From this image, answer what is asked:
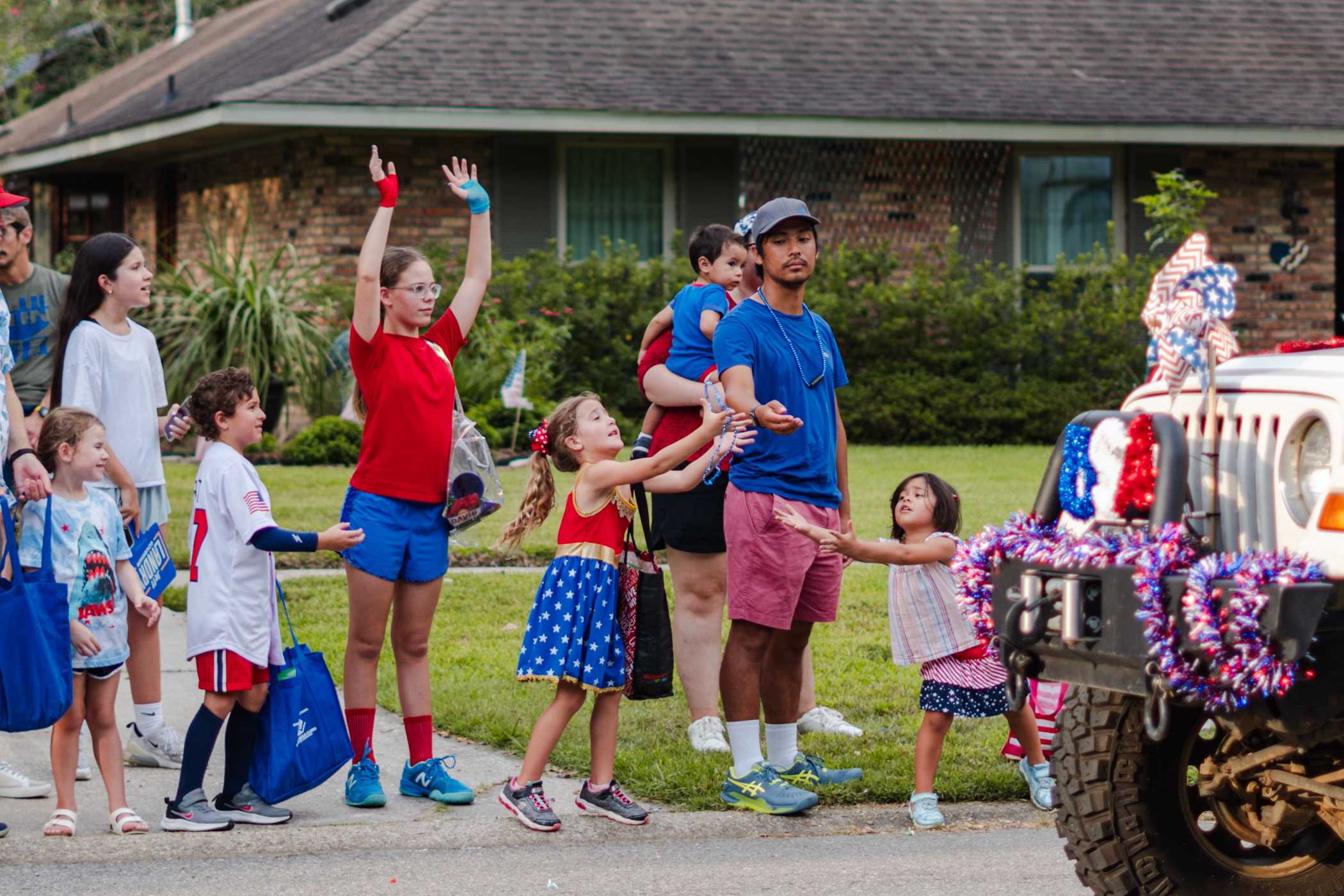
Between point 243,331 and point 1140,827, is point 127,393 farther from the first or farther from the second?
point 243,331

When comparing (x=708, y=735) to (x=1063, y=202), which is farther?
(x=1063, y=202)

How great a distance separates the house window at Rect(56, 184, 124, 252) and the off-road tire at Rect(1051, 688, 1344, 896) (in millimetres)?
21512

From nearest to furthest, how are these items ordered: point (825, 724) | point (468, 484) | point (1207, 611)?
1. point (1207, 611)
2. point (468, 484)
3. point (825, 724)

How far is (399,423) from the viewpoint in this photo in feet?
18.4

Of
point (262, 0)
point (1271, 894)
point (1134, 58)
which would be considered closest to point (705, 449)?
point (1271, 894)

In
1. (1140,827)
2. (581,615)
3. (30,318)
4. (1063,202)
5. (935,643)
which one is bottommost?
(1140,827)

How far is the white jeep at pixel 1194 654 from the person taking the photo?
3592 millimetres

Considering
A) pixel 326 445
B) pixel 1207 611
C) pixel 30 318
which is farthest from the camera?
pixel 326 445

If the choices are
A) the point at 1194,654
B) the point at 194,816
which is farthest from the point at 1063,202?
the point at 1194,654

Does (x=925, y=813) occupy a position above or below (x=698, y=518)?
below

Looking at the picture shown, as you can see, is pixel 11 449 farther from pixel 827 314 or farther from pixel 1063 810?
pixel 827 314

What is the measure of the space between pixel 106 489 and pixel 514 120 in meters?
11.6

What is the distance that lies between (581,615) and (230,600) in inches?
41.8

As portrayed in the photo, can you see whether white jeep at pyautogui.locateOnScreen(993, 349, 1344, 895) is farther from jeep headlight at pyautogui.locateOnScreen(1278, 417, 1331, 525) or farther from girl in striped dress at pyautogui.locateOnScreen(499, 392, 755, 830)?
girl in striped dress at pyautogui.locateOnScreen(499, 392, 755, 830)
